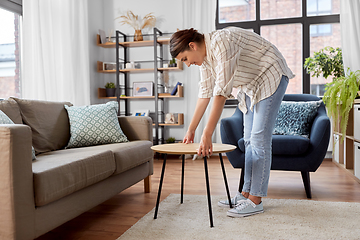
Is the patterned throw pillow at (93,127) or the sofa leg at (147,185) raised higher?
the patterned throw pillow at (93,127)

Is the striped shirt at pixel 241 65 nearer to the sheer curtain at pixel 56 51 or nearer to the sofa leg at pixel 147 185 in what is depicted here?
the sofa leg at pixel 147 185

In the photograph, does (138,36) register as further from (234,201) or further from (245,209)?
(245,209)

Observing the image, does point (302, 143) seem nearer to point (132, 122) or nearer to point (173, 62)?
point (132, 122)

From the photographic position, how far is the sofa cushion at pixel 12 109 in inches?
71.9

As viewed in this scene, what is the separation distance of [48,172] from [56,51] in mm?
2625

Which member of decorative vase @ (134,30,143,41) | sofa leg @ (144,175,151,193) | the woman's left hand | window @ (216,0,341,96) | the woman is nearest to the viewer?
the woman's left hand

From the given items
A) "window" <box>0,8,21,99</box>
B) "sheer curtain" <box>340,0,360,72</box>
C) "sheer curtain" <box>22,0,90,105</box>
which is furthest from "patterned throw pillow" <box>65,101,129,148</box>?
"sheer curtain" <box>340,0,360,72</box>

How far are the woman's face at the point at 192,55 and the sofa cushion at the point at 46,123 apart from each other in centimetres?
103

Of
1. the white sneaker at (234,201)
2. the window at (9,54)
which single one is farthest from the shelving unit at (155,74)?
the white sneaker at (234,201)

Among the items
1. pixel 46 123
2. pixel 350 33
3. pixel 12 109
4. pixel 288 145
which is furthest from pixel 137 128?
pixel 350 33

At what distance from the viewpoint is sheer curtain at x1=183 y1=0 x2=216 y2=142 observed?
418cm

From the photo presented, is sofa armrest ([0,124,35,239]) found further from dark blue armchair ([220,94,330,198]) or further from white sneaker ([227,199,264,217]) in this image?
dark blue armchair ([220,94,330,198])

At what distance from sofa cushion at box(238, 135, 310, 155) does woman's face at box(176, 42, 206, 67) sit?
0.78m

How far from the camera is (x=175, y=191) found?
2.43 m
